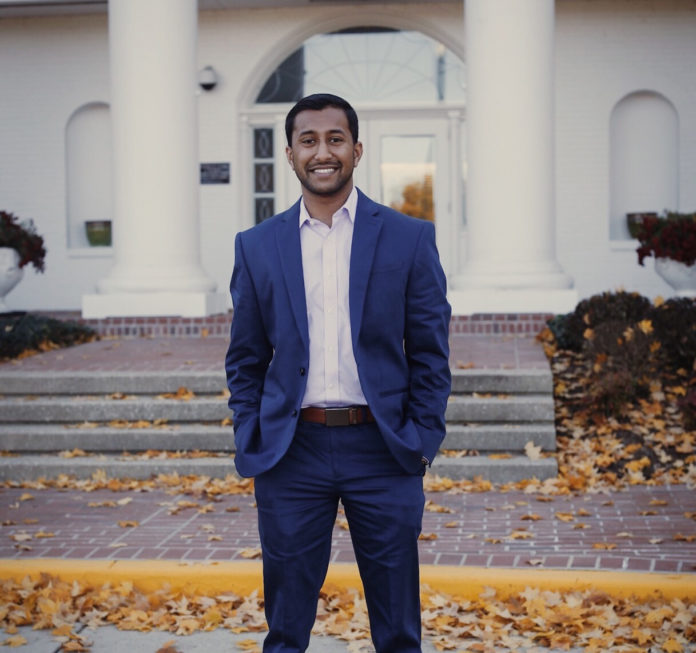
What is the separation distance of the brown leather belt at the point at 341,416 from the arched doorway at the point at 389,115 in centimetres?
1284

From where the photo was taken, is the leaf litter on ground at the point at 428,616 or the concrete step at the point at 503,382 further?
the concrete step at the point at 503,382

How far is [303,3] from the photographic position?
15.8m

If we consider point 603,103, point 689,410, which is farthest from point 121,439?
point 603,103

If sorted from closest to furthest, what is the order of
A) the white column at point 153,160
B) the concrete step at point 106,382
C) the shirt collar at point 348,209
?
the shirt collar at point 348,209
the concrete step at point 106,382
the white column at point 153,160

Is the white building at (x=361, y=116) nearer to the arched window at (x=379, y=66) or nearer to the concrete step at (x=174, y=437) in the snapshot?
the arched window at (x=379, y=66)

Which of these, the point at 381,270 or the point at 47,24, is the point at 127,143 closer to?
the point at 47,24

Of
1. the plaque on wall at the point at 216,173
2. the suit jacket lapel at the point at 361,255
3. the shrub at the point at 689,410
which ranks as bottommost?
the shrub at the point at 689,410

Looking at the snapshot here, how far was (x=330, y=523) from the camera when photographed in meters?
3.58

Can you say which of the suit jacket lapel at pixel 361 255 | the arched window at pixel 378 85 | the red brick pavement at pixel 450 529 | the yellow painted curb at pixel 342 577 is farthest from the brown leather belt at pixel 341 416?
the arched window at pixel 378 85

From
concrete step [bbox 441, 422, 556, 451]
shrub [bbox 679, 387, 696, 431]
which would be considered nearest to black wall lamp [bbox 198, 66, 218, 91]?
concrete step [bbox 441, 422, 556, 451]

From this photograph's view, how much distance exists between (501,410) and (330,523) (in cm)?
522

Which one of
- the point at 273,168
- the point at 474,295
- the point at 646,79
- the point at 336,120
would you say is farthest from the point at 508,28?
the point at 336,120

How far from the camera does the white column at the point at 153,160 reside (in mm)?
12781

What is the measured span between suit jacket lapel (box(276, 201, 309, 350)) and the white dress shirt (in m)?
0.04
